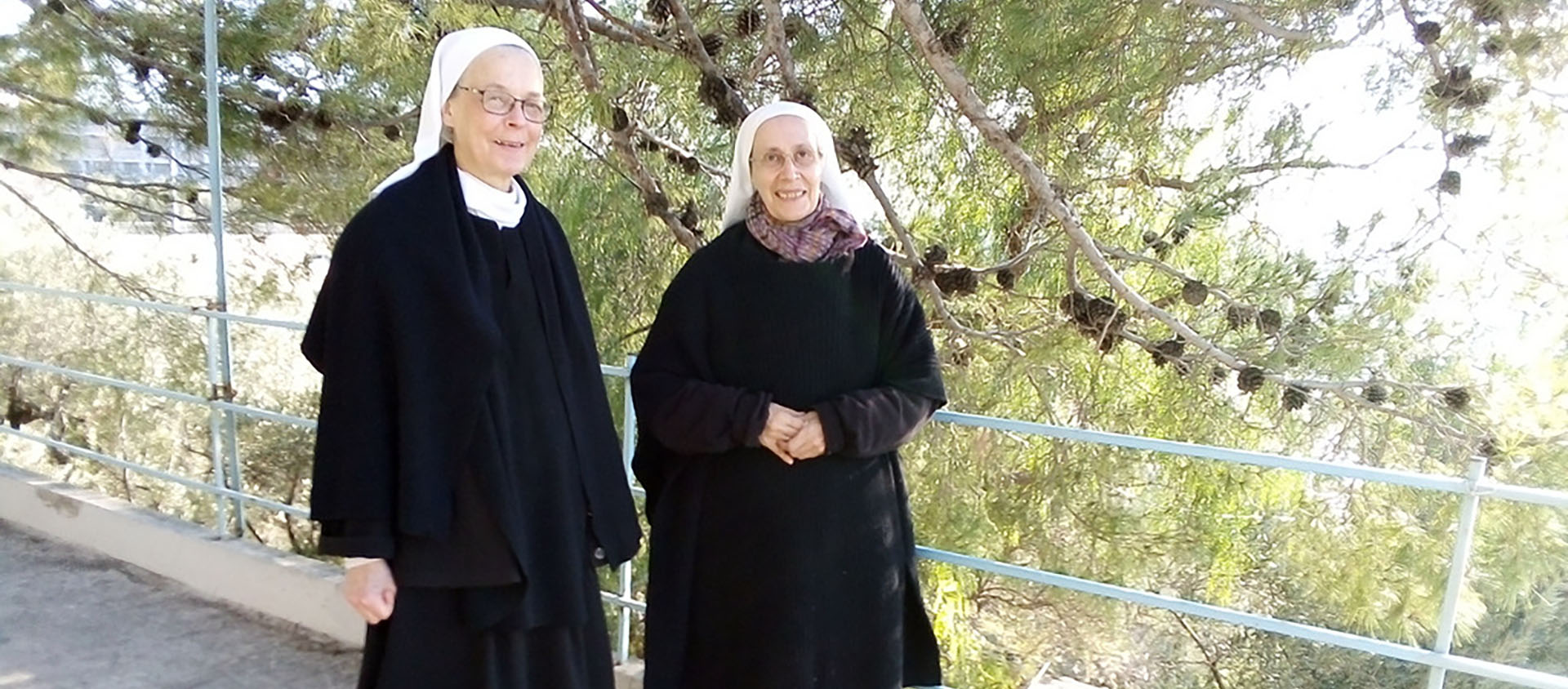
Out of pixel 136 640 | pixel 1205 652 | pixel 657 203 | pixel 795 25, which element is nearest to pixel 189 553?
pixel 136 640

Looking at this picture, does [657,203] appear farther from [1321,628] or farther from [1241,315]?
[1321,628]

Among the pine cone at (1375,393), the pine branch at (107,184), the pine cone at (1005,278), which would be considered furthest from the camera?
the pine branch at (107,184)

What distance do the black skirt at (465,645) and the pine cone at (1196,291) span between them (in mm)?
2060

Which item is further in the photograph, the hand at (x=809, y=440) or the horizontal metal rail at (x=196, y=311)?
the horizontal metal rail at (x=196, y=311)

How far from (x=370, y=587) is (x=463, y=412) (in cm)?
26

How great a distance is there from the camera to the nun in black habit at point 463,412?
1.28m

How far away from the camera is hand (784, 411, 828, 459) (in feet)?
5.04

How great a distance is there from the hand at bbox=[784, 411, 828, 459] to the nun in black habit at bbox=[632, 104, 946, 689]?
12 millimetres

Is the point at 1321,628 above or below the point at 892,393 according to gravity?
below

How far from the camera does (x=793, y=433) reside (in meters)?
1.54

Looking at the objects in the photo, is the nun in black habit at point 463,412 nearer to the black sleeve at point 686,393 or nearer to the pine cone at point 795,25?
Answer: the black sleeve at point 686,393

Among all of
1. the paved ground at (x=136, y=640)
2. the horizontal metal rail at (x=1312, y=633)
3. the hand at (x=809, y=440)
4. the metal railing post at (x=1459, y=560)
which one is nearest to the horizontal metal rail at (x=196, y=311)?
the paved ground at (x=136, y=640)

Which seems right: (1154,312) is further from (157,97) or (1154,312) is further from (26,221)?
(26,221)

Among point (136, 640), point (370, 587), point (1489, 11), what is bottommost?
point (136, 640)
